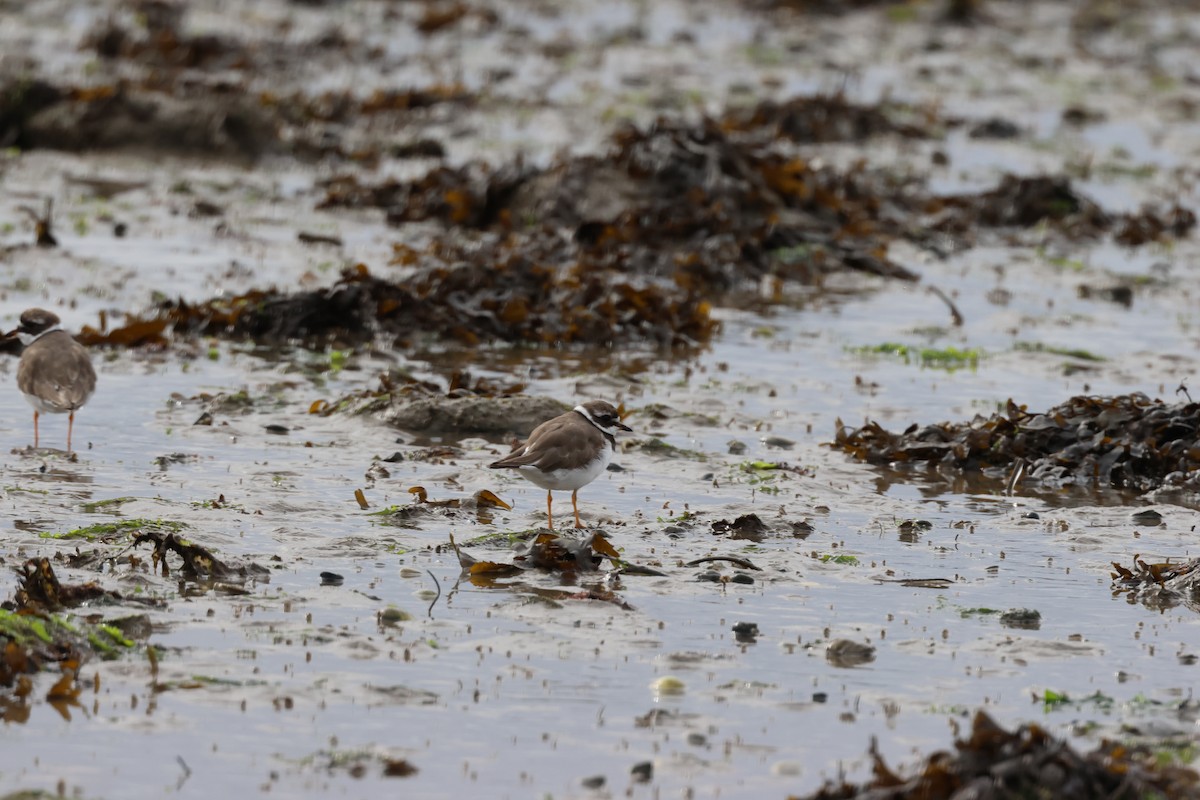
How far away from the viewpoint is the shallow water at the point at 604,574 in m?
6.41

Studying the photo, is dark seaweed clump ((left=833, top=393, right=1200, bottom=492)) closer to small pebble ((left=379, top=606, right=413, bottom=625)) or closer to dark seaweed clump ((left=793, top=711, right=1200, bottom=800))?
small pebble ((left=379, top=606, right=413, bottom=625))

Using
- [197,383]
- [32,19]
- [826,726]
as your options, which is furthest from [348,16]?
[826,726]

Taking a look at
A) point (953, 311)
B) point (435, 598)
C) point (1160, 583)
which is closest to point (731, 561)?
point (435, 598)

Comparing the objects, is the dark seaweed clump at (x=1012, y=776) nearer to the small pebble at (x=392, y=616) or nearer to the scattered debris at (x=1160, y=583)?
the small pebble at (x=392, y=616)

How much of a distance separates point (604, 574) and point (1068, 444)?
4.36m

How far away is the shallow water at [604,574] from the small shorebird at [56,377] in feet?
1.29

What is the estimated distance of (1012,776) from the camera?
5.82 m

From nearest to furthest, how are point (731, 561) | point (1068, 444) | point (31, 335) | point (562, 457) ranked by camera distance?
1. point (731, 561)
2. point (562, 457)
3. point (1068, 444)
4. point (31, 335)

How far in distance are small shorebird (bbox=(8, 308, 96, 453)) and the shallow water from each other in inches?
15.5

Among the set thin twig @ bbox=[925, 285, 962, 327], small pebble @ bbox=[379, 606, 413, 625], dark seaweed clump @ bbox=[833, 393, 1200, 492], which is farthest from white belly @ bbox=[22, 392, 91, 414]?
thin twig @ bbox=[925, 285, 962, 327]

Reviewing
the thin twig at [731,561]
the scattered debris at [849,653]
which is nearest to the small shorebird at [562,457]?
the thin twig at [731,561]

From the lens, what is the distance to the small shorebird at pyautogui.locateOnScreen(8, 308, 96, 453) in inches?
425

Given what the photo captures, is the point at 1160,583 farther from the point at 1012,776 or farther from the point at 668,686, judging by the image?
the point at 1012,776

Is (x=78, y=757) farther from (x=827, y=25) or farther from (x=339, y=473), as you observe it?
(x=827, y=25)
